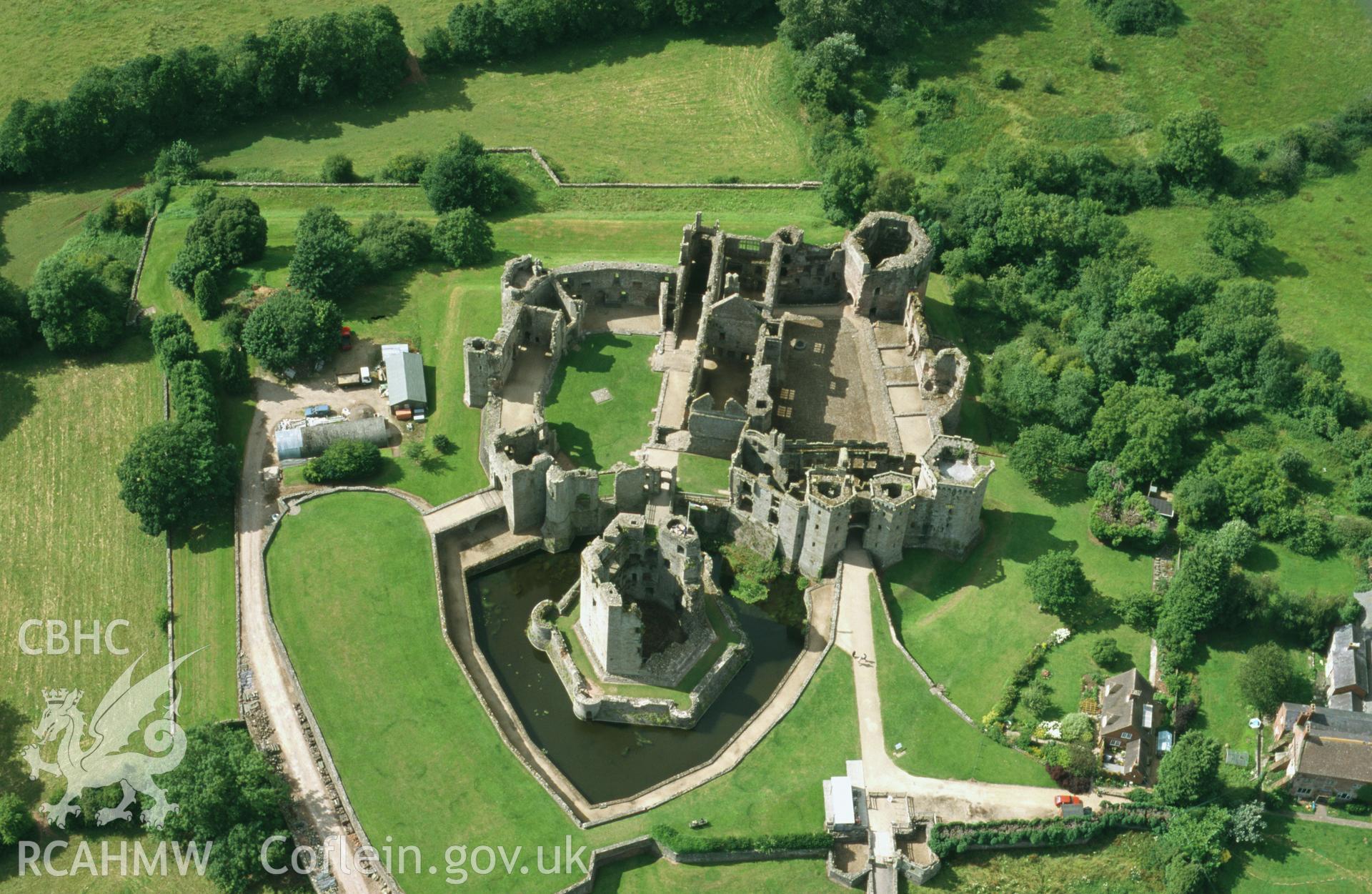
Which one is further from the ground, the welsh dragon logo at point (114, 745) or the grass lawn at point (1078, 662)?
the grass lawn at point (1078, 662)

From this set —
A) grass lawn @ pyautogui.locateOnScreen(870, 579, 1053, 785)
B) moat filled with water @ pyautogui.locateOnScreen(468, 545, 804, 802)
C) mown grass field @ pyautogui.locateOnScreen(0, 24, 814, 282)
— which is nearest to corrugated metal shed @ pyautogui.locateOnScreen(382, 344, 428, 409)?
moat filled with water @ pyautogui.locateOnScreen(468, 545, 804, 802)

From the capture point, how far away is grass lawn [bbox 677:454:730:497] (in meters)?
126

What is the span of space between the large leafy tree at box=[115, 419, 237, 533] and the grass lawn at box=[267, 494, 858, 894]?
7.84m

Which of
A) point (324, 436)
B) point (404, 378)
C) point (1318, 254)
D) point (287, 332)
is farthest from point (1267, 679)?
point (287, 332)

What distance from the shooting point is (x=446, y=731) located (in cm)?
10700

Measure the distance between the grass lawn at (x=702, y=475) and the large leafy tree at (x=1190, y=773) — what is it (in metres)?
45.5

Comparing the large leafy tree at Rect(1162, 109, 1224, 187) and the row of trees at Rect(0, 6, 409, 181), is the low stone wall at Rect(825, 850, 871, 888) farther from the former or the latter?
the row of trees at Rect(0, 6, 409, 181)

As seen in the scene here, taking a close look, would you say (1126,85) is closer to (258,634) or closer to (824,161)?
(824,161)

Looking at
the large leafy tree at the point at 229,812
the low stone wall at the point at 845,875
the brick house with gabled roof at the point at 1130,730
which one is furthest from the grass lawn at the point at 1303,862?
the large leafy tree at the point at 229,812

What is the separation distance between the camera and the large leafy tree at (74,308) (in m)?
137

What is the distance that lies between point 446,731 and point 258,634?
65.0 feet

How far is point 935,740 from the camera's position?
354 feet

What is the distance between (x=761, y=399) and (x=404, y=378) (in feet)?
119

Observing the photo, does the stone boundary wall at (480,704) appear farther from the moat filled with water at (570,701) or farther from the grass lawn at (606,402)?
the grass lawn at (606,402)
